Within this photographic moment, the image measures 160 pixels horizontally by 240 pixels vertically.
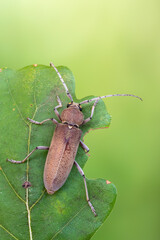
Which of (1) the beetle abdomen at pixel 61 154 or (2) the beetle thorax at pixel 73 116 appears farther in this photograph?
(2) the beetle thorax at pixel 73 116

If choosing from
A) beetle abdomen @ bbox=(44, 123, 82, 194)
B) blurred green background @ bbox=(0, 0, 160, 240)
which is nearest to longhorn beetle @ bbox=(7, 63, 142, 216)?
beetle abdomen @ bbox=(44, 123, 82, 194)

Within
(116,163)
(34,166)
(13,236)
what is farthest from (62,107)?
(116,163)

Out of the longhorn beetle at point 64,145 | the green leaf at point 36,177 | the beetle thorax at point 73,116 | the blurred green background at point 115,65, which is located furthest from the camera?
the blurred green background at point 115,65

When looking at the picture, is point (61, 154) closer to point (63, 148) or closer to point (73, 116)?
point (63, 148)

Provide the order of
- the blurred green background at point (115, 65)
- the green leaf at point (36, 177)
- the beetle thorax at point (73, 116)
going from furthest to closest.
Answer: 1. the blurred green background at point (115, 65)
2. the beetle thorax at point (73, 116)
3. the green leaf at point (36, 177)

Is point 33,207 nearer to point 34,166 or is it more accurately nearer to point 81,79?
point 34,166

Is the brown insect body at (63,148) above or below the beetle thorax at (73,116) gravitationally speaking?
below

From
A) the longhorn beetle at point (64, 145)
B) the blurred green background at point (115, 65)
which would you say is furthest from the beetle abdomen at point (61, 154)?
the blurred green background at point (115, 65)

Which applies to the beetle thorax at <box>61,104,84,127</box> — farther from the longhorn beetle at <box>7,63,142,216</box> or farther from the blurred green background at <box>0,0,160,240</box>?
the blurred green background at <box>0,0,160,240</box>

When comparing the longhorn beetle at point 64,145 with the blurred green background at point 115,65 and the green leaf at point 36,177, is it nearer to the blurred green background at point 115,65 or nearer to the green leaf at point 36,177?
the green leaf at point 36,177
